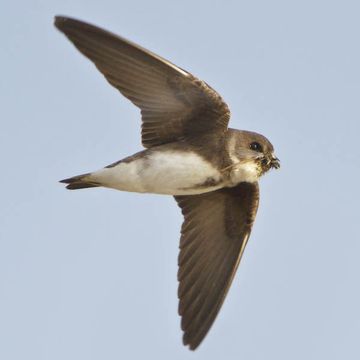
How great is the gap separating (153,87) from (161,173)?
0.64m

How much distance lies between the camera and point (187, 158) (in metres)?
8.43

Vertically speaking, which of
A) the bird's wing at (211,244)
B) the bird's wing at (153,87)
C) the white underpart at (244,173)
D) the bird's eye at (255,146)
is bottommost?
the bird's wing at (211,244)

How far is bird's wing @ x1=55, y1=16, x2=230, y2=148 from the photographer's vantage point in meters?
7.92

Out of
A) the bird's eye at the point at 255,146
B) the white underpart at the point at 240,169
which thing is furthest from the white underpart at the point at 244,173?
the bird's eye at the point at 255,146

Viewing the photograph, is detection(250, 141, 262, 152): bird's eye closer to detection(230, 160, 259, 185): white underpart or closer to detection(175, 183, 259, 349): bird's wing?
detection(230, 160, 259, 185): white underpart

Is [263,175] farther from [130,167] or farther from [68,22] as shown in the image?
[68,22]

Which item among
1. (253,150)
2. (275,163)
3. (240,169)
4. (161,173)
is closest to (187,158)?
(161,173)

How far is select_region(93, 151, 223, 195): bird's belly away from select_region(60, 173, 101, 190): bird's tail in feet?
0.21

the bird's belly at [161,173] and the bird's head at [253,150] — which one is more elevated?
the bird's head at [253,150]

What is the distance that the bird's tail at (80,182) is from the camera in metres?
8.38

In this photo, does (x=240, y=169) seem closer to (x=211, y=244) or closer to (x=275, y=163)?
(x=275, y=163)

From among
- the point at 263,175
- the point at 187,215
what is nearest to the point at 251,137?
the point at 263,175

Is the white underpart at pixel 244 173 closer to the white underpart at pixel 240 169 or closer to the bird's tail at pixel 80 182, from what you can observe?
the white underpart at pixel 240 169

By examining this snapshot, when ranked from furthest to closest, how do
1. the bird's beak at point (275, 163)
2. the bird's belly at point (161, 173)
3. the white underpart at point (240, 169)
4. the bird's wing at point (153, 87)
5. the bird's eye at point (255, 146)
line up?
the bird's beak at point (275, 163), the bird's eye at point (255, 146), the white underpart at point (240, 169), the bird's belly at point (161, 173), the bird's wing at point (153, 87)
